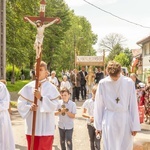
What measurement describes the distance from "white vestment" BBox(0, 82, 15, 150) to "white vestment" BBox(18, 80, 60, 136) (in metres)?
0.72

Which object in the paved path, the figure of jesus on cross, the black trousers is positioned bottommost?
the paved path

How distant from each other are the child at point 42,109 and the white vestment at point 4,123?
28.4 inches

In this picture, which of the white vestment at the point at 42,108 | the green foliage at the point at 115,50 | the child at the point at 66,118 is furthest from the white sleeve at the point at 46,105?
the green foliage at the point at 115,50

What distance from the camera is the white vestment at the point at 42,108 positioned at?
20.4 ft

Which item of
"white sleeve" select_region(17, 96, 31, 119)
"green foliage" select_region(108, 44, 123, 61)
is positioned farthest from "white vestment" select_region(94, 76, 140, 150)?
"green foliage" select_region(108, 44, 123, 61)

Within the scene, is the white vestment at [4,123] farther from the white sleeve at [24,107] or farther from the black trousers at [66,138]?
the black trousers at [66,138]

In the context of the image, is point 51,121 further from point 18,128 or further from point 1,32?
point 1,32

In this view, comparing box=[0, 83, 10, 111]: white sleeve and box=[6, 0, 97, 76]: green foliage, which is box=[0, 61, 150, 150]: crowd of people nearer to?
box=[0, 83, 10, 111]: white sleeve

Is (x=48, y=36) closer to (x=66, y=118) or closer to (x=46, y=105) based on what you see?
(x=66, y=118)

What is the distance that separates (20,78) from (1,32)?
158ft

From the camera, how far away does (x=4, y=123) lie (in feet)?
23.3

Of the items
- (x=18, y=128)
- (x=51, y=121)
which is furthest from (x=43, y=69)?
(x=18, y=128)

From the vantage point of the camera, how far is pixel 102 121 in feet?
19.4

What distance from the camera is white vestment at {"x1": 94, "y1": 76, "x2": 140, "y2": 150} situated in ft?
18.9
